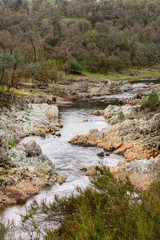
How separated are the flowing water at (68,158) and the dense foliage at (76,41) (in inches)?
765

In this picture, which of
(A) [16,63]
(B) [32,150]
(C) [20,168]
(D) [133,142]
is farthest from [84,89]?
(C) [20,168]

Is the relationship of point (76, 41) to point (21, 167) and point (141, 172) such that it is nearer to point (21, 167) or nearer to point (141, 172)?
point (21, 167)

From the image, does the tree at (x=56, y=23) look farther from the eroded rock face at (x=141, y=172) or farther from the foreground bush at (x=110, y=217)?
the foreground bush at (x=110, y=217)

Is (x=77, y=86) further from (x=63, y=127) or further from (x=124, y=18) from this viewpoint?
(x=124, y=18)

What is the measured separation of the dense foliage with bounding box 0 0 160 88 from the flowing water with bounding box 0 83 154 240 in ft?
63.8

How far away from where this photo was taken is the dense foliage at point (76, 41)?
67.9 metres

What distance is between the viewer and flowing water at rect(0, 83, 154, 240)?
45.0 ft

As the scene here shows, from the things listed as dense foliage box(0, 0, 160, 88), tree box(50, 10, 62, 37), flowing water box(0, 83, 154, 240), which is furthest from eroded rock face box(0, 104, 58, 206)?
tree box(50, 10, 62, 37)

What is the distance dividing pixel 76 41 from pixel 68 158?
99532 mm

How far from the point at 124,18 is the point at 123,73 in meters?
85.7

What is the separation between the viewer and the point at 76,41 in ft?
372

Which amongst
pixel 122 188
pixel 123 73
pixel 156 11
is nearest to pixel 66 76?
pixel 123 73

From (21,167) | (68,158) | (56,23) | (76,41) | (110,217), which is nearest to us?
(110,217)

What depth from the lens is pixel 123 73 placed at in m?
102
